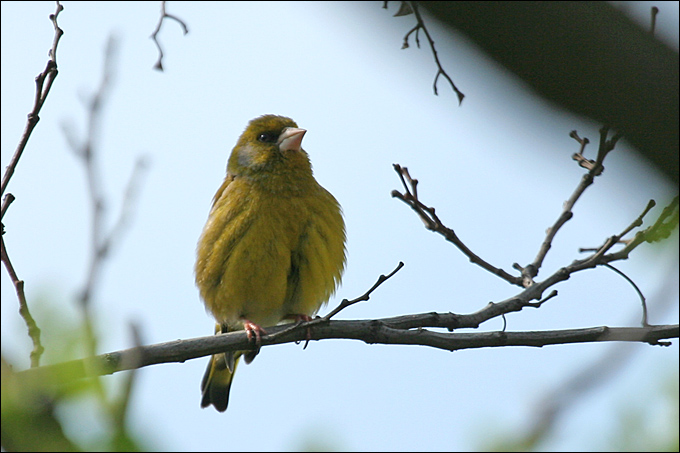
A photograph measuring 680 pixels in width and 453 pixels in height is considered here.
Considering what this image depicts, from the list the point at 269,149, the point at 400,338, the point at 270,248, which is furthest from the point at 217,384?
the point at 400,338

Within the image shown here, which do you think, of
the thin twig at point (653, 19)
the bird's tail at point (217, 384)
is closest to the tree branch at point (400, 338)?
the thin twig at point (653, 19)

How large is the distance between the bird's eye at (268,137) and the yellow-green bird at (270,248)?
29 centimetres

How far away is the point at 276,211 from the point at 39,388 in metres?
3.75

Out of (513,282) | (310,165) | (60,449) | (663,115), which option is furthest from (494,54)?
(310,165)

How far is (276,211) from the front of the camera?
520 centimetres

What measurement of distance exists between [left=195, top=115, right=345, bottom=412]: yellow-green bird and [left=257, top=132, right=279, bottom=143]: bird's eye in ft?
0.94

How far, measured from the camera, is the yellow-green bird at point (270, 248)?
5043 mm

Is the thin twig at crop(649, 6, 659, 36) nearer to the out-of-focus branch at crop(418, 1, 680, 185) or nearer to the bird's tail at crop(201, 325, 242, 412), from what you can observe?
the out-of-focus branch at crop(418, 1, 680, 185)

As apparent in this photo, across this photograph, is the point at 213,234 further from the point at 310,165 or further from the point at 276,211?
the point at 310,165

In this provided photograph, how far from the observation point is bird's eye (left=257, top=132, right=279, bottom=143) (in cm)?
596

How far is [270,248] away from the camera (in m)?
5.02

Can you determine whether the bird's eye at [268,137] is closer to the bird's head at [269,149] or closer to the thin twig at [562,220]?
the bird's head at [269,149]

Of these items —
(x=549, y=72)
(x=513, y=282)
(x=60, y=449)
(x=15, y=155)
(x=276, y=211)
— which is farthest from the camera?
(x=276, y=211)

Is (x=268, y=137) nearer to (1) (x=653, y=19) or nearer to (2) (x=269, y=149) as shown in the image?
(2) (x=269, y=149)
